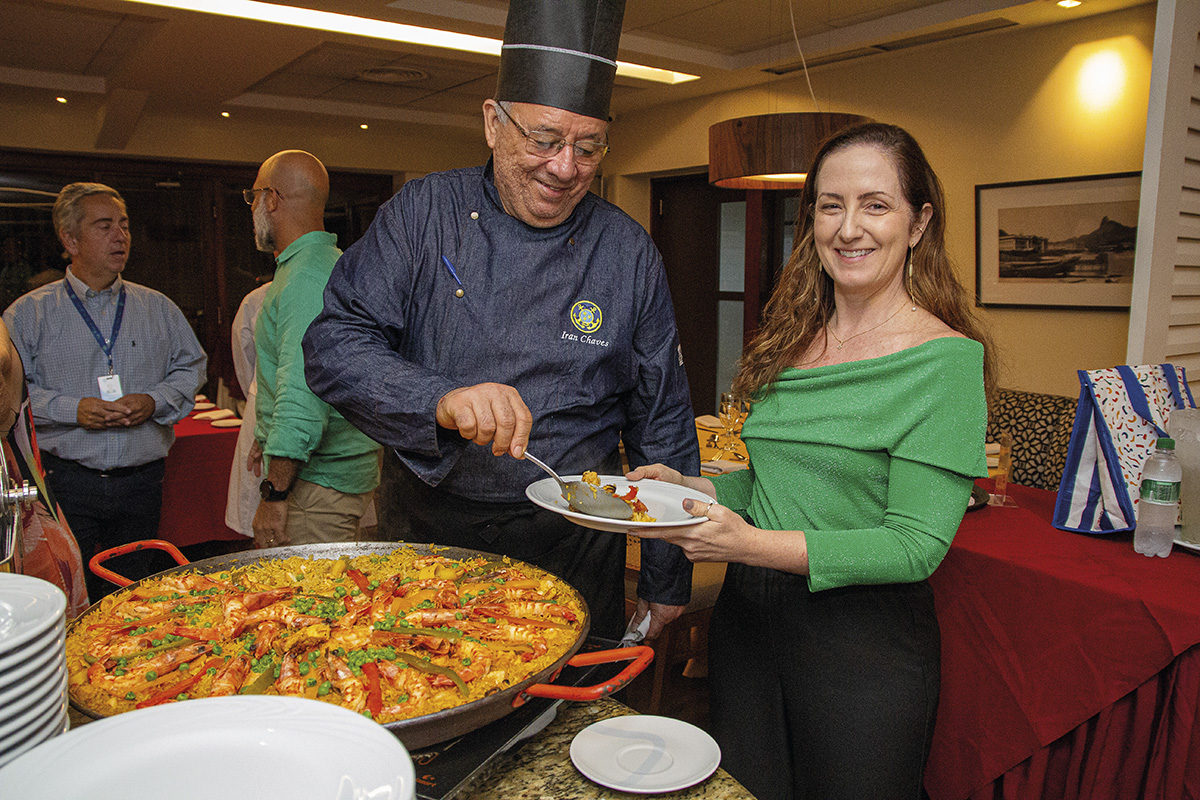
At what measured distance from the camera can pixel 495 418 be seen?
50.0 inches

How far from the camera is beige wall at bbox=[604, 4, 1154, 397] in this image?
4.45 meters

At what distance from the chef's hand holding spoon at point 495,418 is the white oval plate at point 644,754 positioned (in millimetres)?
418

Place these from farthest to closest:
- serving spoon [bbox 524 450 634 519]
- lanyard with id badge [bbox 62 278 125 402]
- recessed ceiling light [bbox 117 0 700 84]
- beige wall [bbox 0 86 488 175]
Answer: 1. beige wall [bbox 0 86 488 175]
2. recessed ceiling light [bbox 117 0 700 84]
3. lanyard with id badge [bbox 62 278 125 402]
4. serving spoon [bbox 524 450 634 519]

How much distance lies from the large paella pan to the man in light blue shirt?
88.8 inches

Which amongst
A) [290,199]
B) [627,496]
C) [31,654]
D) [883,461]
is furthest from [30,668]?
[290,199]

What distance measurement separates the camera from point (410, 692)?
990 millimetres

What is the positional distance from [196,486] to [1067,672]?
141 inches

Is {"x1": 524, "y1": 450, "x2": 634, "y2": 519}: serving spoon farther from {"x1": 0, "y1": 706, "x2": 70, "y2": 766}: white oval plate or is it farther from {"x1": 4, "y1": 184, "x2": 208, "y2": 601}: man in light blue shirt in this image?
{"x1": 4, "y1": 184, "x2": 208, "y2": 601}: man in light blue shirt

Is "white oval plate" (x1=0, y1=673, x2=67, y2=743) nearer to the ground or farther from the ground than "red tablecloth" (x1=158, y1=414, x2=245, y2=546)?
farther from the ground

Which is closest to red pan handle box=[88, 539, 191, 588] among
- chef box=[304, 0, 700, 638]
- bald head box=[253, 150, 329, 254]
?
chef box=[304, 0, 700, 638]

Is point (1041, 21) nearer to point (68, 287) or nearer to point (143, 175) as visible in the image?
point (68, 287)

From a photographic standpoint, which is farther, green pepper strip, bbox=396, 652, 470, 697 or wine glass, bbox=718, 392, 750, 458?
wine glass, bbox=718, 392, 750, 458

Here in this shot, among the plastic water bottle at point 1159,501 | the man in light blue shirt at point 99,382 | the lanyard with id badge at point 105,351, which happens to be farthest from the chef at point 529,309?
the lanyard with id badge at point 105,351

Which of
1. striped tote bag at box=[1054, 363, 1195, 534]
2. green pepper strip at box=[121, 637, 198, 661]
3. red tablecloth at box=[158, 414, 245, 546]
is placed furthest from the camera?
red tablecloth at box=[158, 414, 245, 546]
